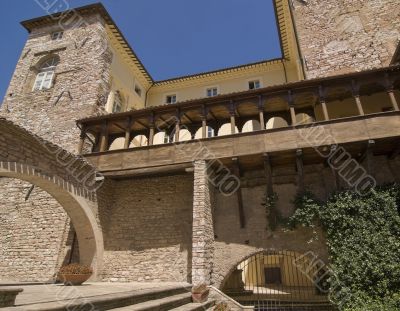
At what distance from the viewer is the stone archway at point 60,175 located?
766 cm

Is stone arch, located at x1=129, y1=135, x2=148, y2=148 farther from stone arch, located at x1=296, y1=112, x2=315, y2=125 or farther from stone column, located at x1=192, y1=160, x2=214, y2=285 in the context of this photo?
stone arch, located at x1=296, y1=112, x2=315, y2=125

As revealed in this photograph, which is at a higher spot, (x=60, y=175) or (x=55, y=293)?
(x=60, y=175)

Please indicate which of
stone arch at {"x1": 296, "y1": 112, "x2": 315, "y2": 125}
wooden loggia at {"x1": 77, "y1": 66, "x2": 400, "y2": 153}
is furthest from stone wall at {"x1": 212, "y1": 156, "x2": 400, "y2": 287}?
stone arch at {"x1": 296, "y1": 112, "x2": 315, "y2": 125}

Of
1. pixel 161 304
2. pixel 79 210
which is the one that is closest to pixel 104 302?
pixel 161 304

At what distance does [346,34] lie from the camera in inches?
536

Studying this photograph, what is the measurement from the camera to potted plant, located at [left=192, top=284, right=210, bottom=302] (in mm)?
8117

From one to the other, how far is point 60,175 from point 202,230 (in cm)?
489

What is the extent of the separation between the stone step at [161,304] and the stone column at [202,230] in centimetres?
79

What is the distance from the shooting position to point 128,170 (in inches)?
432

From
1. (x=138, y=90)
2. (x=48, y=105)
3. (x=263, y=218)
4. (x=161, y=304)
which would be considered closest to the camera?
(x=161, y=304)

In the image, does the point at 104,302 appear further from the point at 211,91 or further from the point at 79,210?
the point at 211,91

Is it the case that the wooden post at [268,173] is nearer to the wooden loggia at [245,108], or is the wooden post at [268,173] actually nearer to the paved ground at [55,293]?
the wooden loggia at [245,108]

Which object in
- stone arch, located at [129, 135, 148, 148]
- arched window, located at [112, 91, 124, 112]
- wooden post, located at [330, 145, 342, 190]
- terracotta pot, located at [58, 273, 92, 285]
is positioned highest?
arched window, located at [112, 91, 124, 112]

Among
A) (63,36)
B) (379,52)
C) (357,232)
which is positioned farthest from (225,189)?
(63,36)
